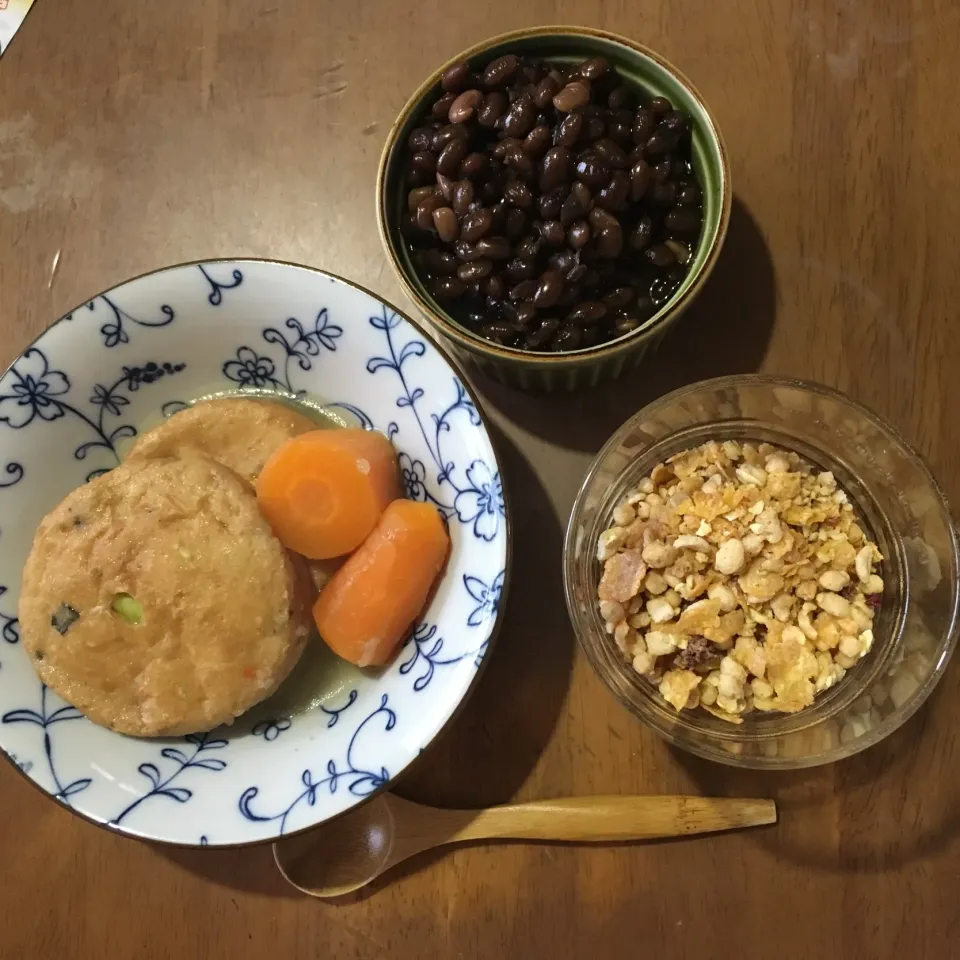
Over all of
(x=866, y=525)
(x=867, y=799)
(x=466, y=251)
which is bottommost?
(x=867, y=799)

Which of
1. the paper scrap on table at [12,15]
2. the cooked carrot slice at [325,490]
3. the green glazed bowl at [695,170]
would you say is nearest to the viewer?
the green glazed bowl at [695,170]

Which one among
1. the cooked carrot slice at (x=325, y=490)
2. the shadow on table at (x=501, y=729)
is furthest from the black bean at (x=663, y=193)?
the cooked carrot slice at (x=325, y=490)

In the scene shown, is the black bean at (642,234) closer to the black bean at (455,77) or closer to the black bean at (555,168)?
the black bean at (555,168)

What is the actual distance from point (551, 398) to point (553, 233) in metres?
0.29

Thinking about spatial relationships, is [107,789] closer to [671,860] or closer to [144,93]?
[671,860]

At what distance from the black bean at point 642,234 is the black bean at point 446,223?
0.82ft

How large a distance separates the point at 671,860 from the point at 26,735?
975mm

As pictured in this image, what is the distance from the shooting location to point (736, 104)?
1425 millimetres

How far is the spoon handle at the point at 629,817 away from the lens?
1.24 meters

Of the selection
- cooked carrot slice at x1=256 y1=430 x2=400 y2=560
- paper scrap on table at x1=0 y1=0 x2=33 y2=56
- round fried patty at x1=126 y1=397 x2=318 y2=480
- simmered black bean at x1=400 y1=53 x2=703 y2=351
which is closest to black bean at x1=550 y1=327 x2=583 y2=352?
simmered black bean at x1=400 y1=53 x2=703 y2=351

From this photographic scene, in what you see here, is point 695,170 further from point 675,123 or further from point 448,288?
point 448,288

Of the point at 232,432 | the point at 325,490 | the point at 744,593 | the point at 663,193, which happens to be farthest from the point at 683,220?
the point at 232,432

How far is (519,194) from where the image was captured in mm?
1165

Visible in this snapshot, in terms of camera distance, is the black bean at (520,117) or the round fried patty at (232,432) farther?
the round fried patty at (232,432)
